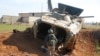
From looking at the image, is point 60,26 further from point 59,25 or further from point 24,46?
point 24,46

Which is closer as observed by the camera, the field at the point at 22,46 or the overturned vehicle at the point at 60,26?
the field at the point at 22,46

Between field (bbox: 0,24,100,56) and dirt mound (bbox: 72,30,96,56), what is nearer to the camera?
field (bbox: 0,24,100,56)

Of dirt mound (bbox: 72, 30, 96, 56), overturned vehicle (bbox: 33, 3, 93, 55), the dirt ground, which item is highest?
overturned vehicle (bbox: 33, 3, 93, 55)

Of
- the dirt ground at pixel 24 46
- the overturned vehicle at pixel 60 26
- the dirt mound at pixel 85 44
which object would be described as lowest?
the dirt mound at pixel 85 44

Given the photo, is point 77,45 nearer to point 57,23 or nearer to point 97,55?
point 97,55

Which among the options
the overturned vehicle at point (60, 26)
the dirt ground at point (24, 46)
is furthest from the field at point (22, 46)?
the overturned vehicle at point (60, 26)

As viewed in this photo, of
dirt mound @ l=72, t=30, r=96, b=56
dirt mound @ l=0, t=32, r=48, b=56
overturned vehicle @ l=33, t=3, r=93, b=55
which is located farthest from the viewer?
dirt mound @ l=72, t=30, r=96, b=56

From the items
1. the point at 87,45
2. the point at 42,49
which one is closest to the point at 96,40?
the point at 87,45

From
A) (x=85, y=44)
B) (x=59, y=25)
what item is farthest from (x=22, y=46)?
(x=85, y=44)

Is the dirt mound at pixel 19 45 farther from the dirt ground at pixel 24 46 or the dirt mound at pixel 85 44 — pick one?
the dirt mound at pixel 85 44

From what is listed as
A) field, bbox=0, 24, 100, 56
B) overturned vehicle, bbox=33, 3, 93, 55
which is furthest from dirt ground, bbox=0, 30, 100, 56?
overturned vehicle, bbox=33, 3, 93, 55

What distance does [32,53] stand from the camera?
16.6 m

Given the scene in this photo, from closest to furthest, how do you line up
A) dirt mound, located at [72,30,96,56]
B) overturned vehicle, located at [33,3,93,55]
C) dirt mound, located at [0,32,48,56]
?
dirt mound, located at [0,32,48,56]
overturned vehicle, located at [33,3,93,55]
dirt mound, located at [72,30,96,56]

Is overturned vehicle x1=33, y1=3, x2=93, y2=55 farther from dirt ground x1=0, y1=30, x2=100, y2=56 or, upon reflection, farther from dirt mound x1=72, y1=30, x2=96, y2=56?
dirt mound x1=72, y1=30, x2=96, y2=56
